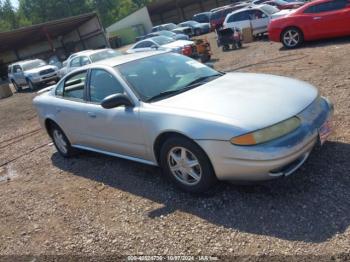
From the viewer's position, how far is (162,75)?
186 inches

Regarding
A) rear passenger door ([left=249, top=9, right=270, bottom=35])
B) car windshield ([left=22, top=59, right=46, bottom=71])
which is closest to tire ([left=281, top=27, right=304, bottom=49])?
rear passenger door ([left=249, top=9, right=270, bottom=35])

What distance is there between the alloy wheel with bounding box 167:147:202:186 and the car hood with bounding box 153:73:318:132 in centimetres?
45

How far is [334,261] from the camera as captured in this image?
9.32ft

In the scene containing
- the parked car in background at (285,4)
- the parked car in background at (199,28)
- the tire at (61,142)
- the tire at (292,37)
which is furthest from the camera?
the parked car in background at (199,28)

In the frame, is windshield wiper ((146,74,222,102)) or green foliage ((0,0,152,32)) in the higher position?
green foliage ((0,0,152,32))

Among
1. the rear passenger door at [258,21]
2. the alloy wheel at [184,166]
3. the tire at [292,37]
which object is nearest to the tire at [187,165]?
the alloy wheel at [184,166]

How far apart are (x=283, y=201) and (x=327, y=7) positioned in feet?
33.2

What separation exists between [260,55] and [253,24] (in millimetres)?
5465

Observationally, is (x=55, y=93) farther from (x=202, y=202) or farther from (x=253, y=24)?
(x=253, y=24)

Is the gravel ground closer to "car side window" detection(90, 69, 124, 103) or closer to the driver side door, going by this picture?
the driver side door

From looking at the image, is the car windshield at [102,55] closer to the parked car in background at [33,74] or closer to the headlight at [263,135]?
the parked car in background at [33,74]

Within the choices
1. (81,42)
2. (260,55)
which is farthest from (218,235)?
(81,42)

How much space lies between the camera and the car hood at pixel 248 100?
3.58 metres

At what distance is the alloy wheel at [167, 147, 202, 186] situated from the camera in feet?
12.9
